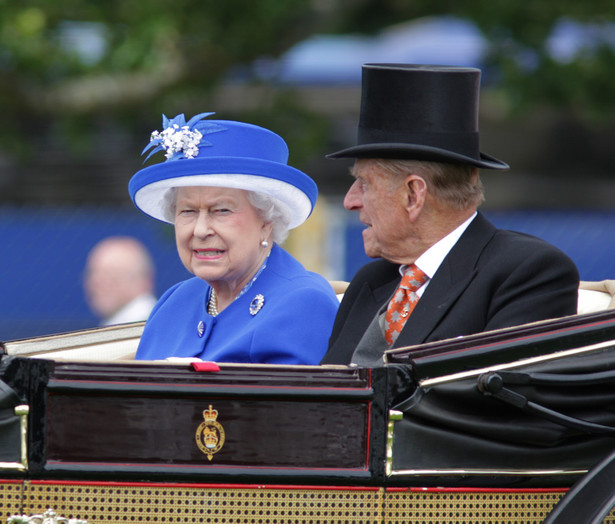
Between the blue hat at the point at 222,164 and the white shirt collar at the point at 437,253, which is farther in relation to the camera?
the blue hat at the point at 222,164

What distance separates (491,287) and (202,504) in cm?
91

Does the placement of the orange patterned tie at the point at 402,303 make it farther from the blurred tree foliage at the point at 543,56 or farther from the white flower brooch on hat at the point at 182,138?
the blurred tree foliage at the point at 543,56

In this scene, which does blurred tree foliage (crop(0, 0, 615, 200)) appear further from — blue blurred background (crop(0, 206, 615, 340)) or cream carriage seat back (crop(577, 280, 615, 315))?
cream carriage seat back (crop(577, 280, 615, 315))

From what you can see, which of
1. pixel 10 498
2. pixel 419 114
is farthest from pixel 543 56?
pixel 10 498

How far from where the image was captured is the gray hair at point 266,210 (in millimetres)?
3043

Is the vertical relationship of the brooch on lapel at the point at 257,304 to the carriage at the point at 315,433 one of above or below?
above

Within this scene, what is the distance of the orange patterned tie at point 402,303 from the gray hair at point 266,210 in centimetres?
51

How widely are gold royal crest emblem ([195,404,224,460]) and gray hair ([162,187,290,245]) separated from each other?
96 centimetres

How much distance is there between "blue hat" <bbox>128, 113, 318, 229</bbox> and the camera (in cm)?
294

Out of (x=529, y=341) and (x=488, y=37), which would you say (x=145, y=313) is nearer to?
(x=529, y=341)

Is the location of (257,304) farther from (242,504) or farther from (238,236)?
(242,504)

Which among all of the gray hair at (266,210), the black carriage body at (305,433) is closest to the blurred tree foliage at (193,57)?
the gray hair at (266,210)

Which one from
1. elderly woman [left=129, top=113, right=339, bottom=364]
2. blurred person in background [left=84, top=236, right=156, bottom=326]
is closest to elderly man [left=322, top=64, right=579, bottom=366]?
elderly woman [left=129, top=113, right=339, bottom=364]

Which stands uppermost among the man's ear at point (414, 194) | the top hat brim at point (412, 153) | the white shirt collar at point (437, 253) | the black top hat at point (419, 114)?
the black top hat at point (419, 114)
